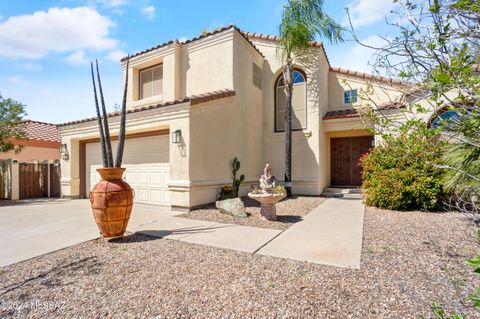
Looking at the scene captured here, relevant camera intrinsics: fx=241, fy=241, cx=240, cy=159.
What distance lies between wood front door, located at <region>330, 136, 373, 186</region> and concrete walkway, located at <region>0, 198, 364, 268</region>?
16.8ft

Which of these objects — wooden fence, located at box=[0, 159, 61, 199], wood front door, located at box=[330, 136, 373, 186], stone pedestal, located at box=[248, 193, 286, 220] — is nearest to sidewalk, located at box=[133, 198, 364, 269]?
stone pedestal, located at box=[248, 193, 286, 220]

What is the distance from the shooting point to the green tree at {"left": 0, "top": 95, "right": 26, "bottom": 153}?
12583 millimetres

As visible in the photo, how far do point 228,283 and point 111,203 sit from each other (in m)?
3.26

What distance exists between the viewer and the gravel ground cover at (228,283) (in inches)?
109

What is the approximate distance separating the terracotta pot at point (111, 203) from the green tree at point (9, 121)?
11794mm

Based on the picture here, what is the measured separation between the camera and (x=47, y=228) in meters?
6.45

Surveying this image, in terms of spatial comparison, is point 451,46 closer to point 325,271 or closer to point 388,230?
point 325,271

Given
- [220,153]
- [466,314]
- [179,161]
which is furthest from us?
[220,153]

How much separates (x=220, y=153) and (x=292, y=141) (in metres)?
4.59

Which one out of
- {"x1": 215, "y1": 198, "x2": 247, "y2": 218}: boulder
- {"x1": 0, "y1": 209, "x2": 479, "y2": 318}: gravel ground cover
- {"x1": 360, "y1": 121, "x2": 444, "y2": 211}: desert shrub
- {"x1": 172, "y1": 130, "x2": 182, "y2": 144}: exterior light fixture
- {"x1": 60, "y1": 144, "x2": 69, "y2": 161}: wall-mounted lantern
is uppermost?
{"x1": 172, "y1": 130, "x2": 182, "y2": 144}: exterior light fixture

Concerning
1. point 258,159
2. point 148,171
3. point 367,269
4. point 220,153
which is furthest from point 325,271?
point 258,159

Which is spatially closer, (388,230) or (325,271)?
(325,271)

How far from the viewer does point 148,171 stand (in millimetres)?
9703

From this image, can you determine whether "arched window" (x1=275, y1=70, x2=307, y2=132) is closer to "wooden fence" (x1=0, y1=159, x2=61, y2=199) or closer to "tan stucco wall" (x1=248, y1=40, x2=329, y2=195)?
"tan stucco wall" (x1=248, y1=40, x2=329, y2=195)
